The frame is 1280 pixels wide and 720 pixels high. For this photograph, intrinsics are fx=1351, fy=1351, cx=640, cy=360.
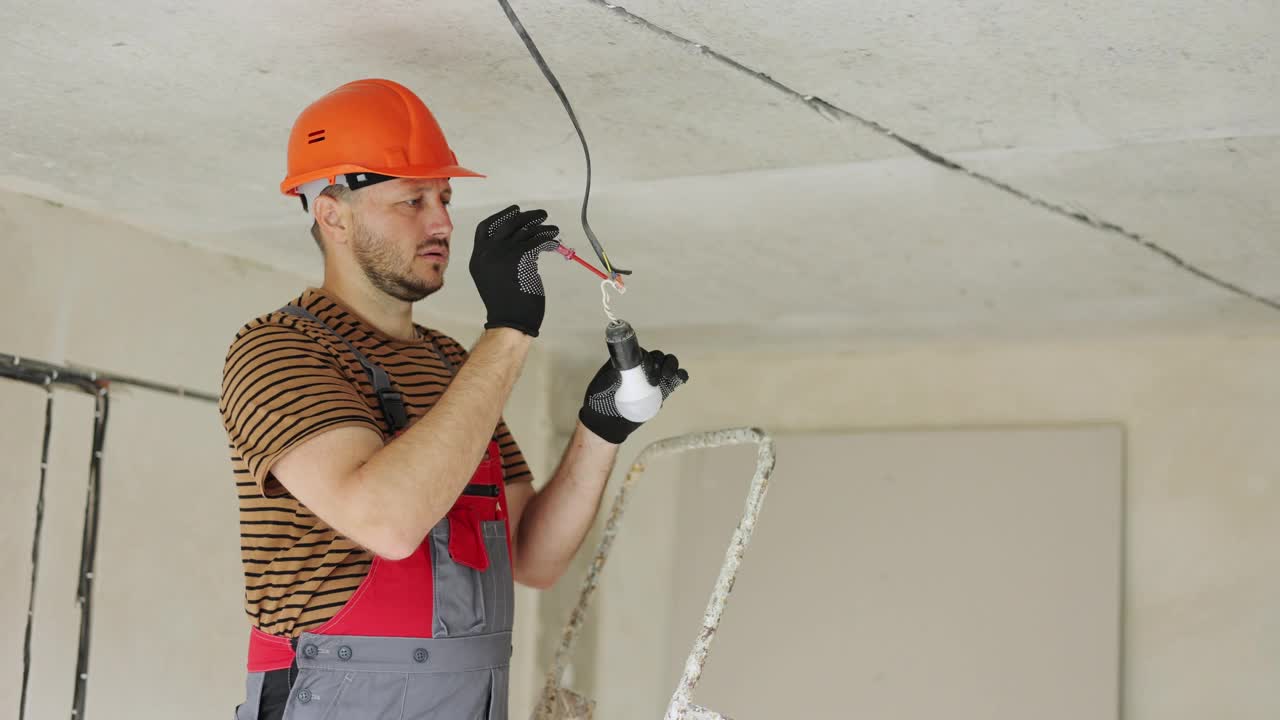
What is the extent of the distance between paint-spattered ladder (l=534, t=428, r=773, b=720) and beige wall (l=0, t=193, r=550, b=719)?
174 cm

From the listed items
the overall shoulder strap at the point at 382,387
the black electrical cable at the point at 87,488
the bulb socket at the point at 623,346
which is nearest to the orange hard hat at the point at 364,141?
the overall shoulder strap at the point at 382,387

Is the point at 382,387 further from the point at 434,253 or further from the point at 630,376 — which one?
the point at 630,376

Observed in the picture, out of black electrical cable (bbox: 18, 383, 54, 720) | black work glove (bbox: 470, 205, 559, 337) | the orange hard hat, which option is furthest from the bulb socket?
black electrical cable (bbox: 18, 383, 54, 720)

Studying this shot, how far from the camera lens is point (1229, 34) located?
2258 millimetres

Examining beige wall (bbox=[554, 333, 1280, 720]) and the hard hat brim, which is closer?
the hard hat brim

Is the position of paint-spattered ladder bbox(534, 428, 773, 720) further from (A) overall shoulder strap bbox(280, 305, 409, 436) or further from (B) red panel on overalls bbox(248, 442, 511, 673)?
(A) overall shoulder strap bbox(280, 305, 409, 436)

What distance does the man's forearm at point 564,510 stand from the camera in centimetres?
241

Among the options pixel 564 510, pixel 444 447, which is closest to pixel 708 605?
pixel 564 510

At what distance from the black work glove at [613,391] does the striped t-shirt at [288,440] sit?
0.35 metres

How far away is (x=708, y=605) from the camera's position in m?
2.25

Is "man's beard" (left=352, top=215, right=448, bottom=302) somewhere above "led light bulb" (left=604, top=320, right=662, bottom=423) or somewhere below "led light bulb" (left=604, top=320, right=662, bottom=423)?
above

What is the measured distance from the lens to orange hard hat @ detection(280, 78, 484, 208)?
2232 mm

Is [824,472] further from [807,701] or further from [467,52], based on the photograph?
[467,52]

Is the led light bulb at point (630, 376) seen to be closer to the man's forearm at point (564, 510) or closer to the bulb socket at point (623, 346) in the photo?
the bulb socket at point (623, 346)
